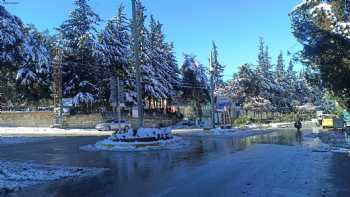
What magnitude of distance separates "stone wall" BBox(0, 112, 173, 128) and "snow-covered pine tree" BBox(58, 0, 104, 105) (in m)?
2.83

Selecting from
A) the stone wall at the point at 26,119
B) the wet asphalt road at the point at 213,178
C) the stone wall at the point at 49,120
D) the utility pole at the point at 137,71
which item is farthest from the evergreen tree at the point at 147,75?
the wet asphalt road at the point at 213,178

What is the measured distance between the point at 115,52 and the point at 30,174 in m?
52.8

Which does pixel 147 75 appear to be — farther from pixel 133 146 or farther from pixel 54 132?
pixel 133 146

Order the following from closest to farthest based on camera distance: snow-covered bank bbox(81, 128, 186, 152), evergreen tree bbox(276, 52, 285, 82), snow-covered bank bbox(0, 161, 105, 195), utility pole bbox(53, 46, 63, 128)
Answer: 1. snow-covered bank bbox(0, 161, 105, 195)
2. snow-covered bank bbox(81, 128, 186, 152)
3. utility pole bbox(53, 46, 63, 128)
4. evergreen tree bbox(276, 52, 285, 82)

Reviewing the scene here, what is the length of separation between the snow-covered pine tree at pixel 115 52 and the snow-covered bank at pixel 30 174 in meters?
48.8

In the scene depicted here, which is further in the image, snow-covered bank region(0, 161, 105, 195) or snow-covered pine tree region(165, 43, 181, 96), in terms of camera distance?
snow-covered pine tree region(165, 43, 181, 96)

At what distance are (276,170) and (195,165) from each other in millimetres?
2830

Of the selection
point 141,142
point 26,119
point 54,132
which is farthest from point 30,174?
point 26,119

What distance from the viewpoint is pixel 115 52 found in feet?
215

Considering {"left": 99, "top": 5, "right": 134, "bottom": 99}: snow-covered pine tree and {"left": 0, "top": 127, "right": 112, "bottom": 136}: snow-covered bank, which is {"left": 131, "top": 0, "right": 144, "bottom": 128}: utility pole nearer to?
{"left": 0, "top": 127, "right": 112, "bottom": 136}: snow-covered bank

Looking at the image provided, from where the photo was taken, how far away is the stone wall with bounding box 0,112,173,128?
63688mm

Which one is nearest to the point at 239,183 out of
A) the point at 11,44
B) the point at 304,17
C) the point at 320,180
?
the point at 320,180

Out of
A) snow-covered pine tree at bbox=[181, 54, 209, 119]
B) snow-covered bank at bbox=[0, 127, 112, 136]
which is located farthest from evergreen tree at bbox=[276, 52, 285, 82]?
snow-covered bank at bbox=[0, 127, 112, 136]

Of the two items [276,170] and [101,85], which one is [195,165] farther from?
[101,85]
